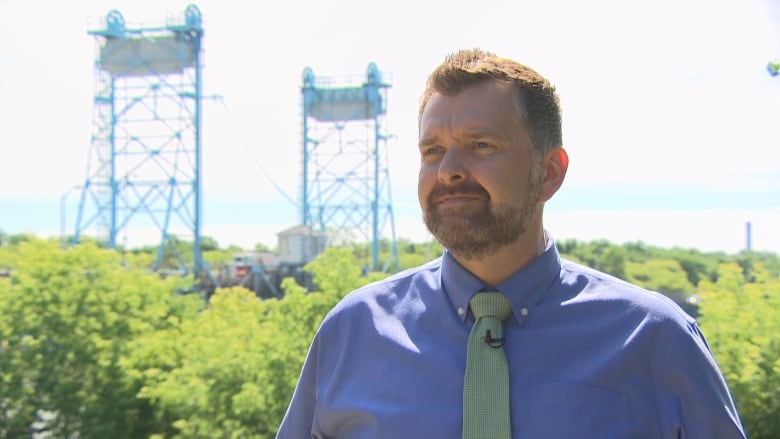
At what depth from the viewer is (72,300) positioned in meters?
7.15

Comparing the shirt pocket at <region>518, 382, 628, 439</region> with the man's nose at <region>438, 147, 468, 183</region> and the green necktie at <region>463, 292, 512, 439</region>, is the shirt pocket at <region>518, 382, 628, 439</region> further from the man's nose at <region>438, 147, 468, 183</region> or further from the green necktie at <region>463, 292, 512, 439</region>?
the man's nose at <region>438, 147, 468, 183</region>

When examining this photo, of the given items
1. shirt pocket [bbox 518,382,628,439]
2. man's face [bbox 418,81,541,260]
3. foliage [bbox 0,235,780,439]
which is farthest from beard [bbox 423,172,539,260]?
foliage [bbox 0,235,780,439]

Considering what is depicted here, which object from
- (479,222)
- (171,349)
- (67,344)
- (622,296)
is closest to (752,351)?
(171,349)

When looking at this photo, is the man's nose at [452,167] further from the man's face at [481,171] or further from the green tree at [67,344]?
the green tree at [67,344]

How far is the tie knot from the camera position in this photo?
125 cm

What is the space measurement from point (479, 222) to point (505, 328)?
18 cm

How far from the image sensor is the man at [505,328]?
3.72 feet

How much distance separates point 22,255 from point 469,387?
7259mm

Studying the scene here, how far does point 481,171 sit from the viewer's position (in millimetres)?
1224

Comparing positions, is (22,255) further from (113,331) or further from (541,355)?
(541,355)

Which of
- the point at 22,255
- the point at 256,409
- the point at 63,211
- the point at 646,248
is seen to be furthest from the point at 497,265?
the point at 646,248

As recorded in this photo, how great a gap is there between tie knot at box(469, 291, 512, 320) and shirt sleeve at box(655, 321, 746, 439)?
25cm

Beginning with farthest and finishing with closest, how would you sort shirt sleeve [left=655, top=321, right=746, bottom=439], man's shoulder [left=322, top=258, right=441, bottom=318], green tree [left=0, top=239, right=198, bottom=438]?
green tree [left=0, top=239, right=198, bottom=438] → man's shoulder [left=322, top=258, right=441, bottom=318] → shirt sleeve [left=655, top=321, right=746, bottom=439]

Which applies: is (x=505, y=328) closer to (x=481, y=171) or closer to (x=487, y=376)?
(x=487, y=376)
